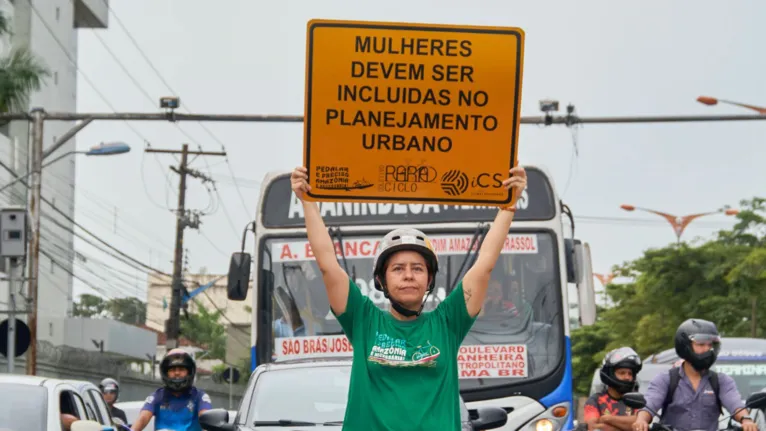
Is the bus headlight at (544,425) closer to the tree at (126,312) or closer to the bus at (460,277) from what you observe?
the bus at (460,277)

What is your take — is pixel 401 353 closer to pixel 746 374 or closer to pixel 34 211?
pixel 746 374

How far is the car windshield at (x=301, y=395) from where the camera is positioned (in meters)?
10.1

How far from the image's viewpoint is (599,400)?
11523mm

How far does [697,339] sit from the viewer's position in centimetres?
944

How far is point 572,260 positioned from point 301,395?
4.29 meters

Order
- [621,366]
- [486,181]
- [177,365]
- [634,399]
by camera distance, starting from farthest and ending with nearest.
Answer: [177,365], [621,366], [634,399], [486,181]

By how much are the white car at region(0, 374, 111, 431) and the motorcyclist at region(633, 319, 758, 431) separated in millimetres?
3708

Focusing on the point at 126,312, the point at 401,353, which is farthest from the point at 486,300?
the point at 126,312

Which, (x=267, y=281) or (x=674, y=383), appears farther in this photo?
(x=267, y=281)

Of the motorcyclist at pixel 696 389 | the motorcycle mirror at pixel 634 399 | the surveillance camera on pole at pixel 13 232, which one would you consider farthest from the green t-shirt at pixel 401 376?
the surveillance camera on pole at pixel 13 232

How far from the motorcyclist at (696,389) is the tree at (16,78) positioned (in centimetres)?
2213

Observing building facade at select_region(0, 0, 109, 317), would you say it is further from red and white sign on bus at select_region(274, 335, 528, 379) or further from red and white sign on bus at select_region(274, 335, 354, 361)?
red and white sign on bus at select_region(274, 335, 528, 379)

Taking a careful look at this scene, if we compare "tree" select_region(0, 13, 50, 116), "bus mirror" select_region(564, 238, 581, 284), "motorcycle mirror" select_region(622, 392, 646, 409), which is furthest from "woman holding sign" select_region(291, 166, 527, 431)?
"tree" select_region(0, 13, 50, 116)

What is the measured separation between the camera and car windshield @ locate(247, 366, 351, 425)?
10.1 metres
